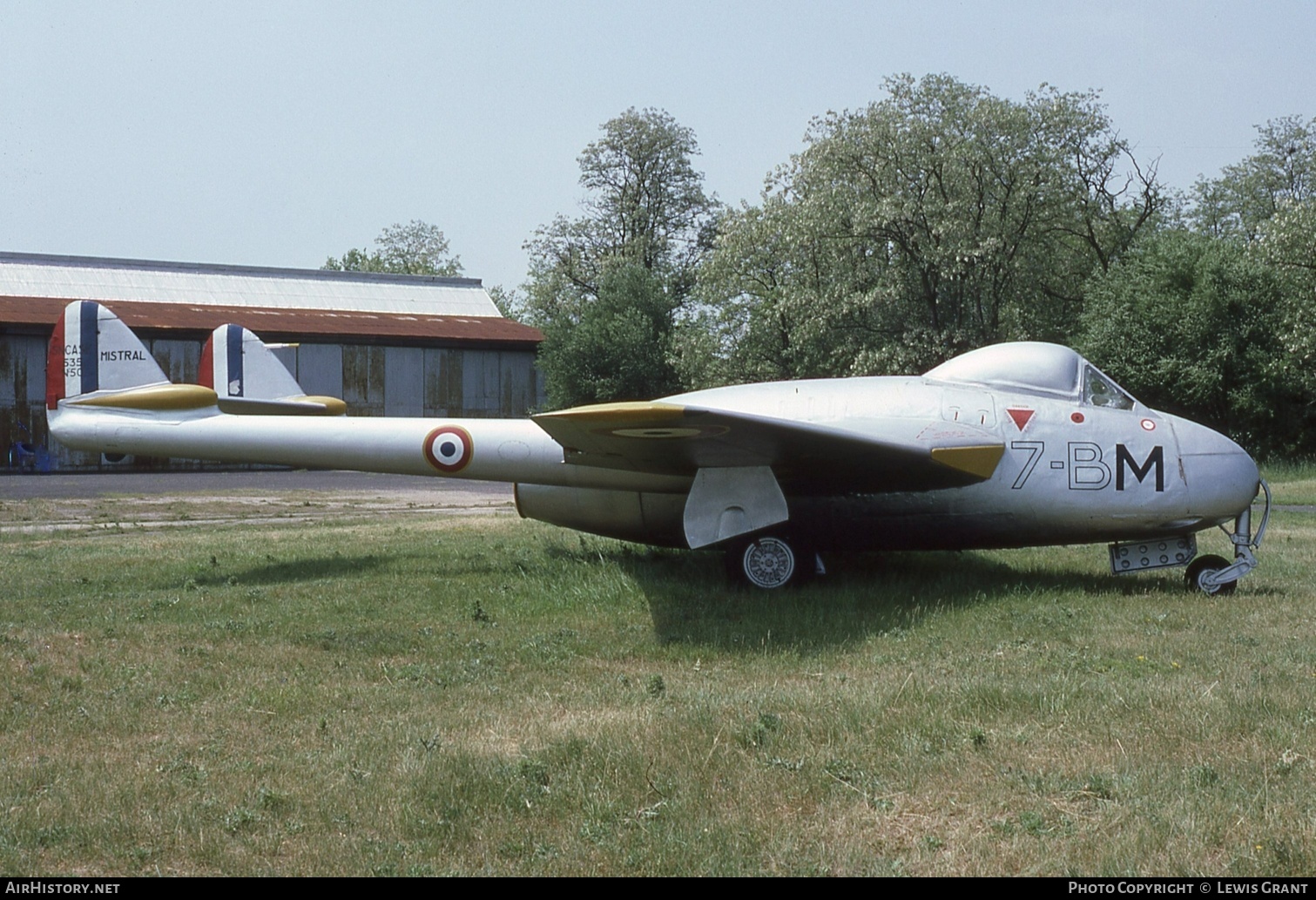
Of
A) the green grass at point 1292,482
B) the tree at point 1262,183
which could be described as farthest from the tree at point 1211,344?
the tree at point 1262,183

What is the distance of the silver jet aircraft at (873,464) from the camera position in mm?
10039

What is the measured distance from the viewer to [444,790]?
4789 mm

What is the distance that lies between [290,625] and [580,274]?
52.2 meters

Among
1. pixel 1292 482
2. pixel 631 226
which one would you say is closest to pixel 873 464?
pixel 1292 482

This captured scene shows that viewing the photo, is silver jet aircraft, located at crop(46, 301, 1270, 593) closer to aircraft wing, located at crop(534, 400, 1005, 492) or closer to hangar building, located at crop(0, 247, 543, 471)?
aircraft wing, located at crop(534, 400, 1005, 492)

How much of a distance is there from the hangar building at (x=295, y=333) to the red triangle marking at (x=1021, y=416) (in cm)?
3261

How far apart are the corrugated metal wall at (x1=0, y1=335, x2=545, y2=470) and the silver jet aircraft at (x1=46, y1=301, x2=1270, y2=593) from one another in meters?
28.6

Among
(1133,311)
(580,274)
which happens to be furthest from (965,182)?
(580,274)

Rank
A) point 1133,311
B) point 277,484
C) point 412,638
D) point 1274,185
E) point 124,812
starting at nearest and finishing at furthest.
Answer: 1. point 124,812
2. point 412,638
3. point 277,484
4. point 1133,311
5. point 1274,185

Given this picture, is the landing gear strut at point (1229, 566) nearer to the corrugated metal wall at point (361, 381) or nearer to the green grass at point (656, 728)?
the green grass at point (656, 728)

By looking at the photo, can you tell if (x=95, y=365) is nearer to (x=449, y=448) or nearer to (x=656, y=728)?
(x=449, y=448)

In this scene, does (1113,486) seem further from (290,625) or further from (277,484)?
(277,484)

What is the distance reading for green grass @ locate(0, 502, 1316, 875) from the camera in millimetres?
4234

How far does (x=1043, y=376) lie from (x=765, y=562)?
3.40 metres
